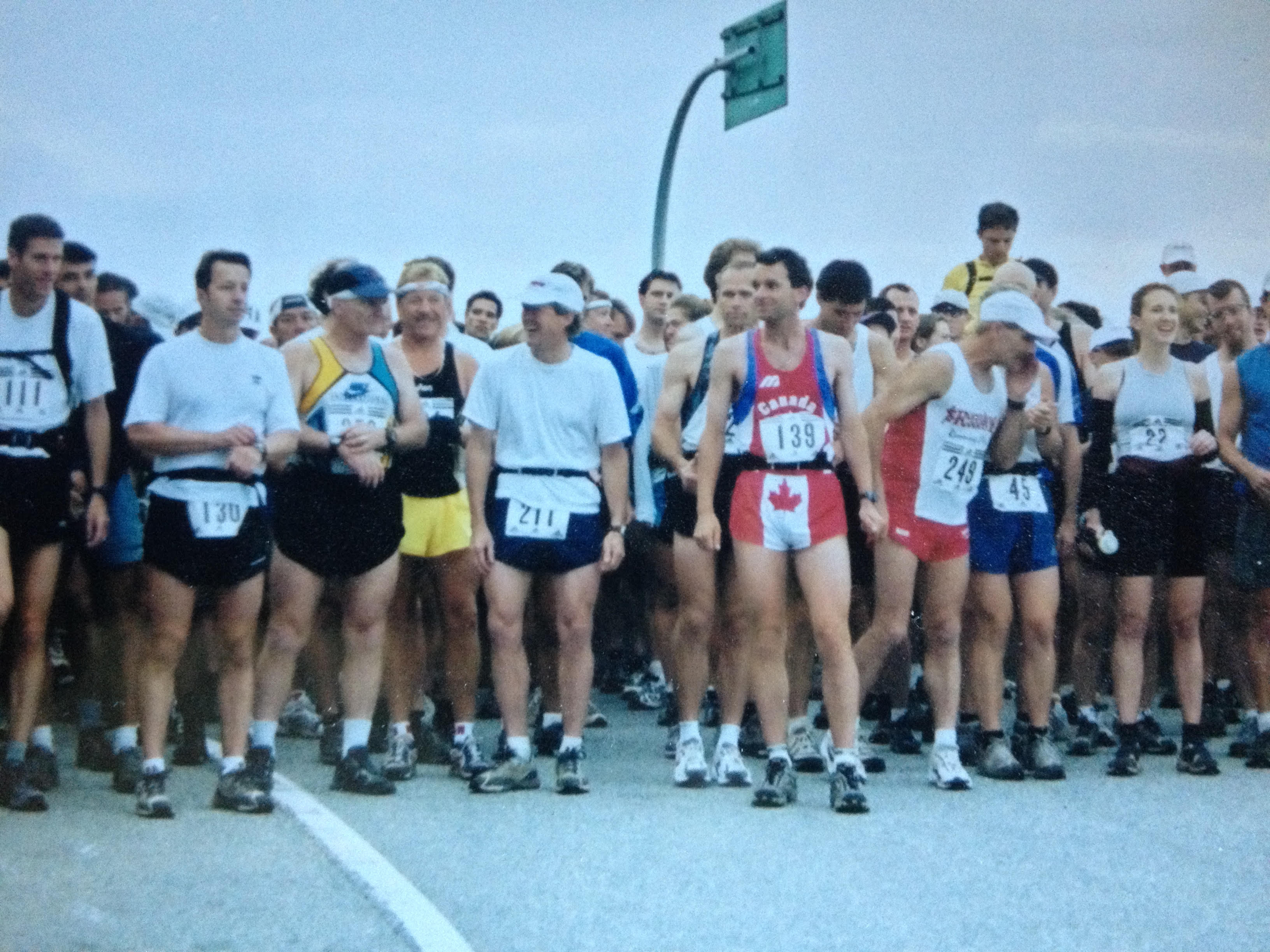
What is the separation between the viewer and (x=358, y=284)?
Answer: 7.11 metres

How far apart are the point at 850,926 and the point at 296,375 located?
3224mm

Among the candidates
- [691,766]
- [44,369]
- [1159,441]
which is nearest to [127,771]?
[44,369]

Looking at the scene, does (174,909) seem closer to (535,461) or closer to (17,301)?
(17,301)

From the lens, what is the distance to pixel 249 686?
22.5ft

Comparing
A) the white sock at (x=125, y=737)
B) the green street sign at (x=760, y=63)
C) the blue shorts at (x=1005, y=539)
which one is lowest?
the white sock at (x=125, y=737)

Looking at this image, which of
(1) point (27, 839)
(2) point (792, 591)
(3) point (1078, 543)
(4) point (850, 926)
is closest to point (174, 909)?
(1) point (27, 839)

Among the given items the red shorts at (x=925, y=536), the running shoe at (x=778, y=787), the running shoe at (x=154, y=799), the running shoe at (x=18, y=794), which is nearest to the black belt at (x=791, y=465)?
the red shorts at (x=925, y=536)

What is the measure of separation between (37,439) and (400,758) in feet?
6.56

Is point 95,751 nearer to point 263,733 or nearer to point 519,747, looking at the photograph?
point 263,733

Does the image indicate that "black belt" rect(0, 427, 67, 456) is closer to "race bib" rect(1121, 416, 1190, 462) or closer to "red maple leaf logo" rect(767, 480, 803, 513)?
"red maple leaf logo" rect(767, 480, 803, 513)

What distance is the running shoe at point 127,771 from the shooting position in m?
7.11

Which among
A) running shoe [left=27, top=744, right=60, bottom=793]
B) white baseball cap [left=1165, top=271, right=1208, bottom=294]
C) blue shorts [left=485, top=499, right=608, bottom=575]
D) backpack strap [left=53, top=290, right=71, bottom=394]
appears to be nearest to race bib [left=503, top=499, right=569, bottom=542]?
blue shorts [left=485, top=499, right=608, bottom=575]

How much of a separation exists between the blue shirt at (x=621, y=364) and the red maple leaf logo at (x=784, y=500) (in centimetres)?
92

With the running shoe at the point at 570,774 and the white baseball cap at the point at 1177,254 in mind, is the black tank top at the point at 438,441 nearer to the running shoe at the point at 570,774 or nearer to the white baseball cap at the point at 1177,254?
the running shoe at the point at 570,774
